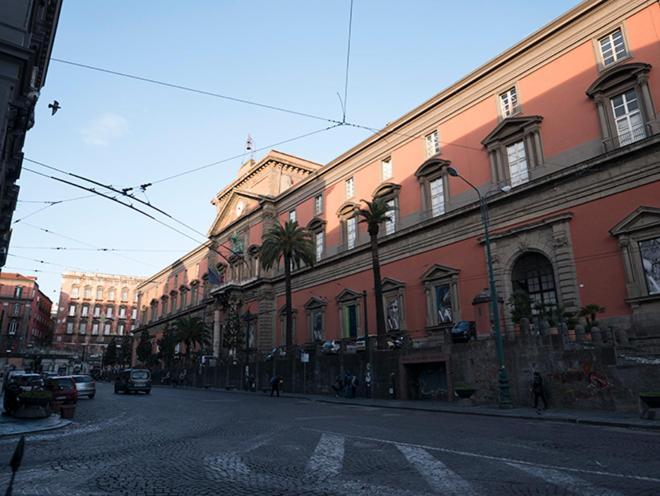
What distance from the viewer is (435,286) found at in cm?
3016

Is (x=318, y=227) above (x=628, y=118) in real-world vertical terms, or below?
above

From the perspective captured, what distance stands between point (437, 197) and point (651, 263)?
13.7 m

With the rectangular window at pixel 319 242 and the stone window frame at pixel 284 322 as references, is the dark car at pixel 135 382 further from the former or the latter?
the rectangular window at pixel 319 242

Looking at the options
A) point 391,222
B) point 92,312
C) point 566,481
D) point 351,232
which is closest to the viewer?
point 566,481

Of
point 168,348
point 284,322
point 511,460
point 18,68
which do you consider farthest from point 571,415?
point 168,348

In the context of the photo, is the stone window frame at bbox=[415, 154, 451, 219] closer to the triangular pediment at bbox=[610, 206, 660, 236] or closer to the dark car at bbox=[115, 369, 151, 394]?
the triangular pediment at bbox=[610, 206, 660, 236]

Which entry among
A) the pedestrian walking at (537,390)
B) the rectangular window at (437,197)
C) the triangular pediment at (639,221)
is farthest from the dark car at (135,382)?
the triangular pediment at (639,221)

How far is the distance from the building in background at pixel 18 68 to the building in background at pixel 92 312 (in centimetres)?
7538

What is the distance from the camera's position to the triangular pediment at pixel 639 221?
20156 millimetres

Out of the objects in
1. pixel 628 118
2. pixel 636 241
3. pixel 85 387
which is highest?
pixel 628 118

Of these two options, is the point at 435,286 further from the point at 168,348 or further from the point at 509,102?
the point at 168,348

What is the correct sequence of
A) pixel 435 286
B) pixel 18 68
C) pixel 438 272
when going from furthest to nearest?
pixel 435 286 → pixel 438 272 → pixel 18 68

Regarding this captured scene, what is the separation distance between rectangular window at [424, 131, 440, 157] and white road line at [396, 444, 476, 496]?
86.0 ft

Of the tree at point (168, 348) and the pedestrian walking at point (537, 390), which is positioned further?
the tree at point (168, 348)
